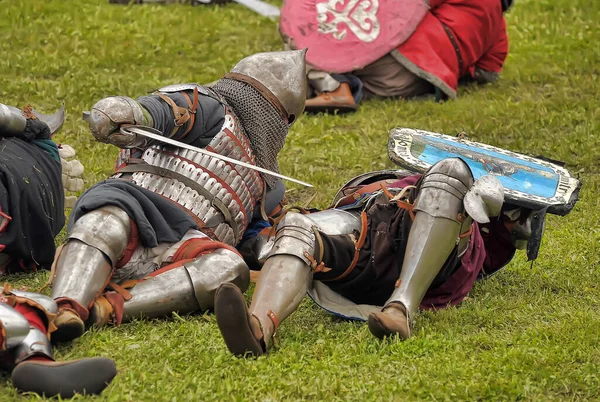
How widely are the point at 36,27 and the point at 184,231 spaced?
6.04 metres

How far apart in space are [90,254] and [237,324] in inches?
33.3

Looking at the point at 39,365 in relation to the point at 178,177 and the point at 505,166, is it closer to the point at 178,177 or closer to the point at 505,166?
Result: the point at 178,177

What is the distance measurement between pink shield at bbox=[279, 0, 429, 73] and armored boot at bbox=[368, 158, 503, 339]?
15.3 feet

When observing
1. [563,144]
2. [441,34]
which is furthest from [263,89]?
[441,34]

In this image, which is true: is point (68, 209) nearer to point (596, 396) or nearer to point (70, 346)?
point (70, 346)

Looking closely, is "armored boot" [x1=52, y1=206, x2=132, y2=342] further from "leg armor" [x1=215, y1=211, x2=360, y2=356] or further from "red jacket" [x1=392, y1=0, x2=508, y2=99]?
"red jacket" [x1=392, y1=0, x2=508, y2=99]

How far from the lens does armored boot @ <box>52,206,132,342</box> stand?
14.1 feet

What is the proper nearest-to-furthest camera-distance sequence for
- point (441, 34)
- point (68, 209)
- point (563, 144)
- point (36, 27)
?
point (68, 209)
point (563, 144)
point (441, 34)
point (36, 27)

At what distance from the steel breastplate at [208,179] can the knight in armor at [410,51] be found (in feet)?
12.4

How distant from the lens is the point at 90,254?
455 centimetres

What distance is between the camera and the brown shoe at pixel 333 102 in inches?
355

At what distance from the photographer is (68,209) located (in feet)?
22.2

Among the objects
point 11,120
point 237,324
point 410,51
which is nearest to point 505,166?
point 237,324

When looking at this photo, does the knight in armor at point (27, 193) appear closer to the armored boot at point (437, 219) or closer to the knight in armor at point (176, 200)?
the knight in armor at point (176, 200)
